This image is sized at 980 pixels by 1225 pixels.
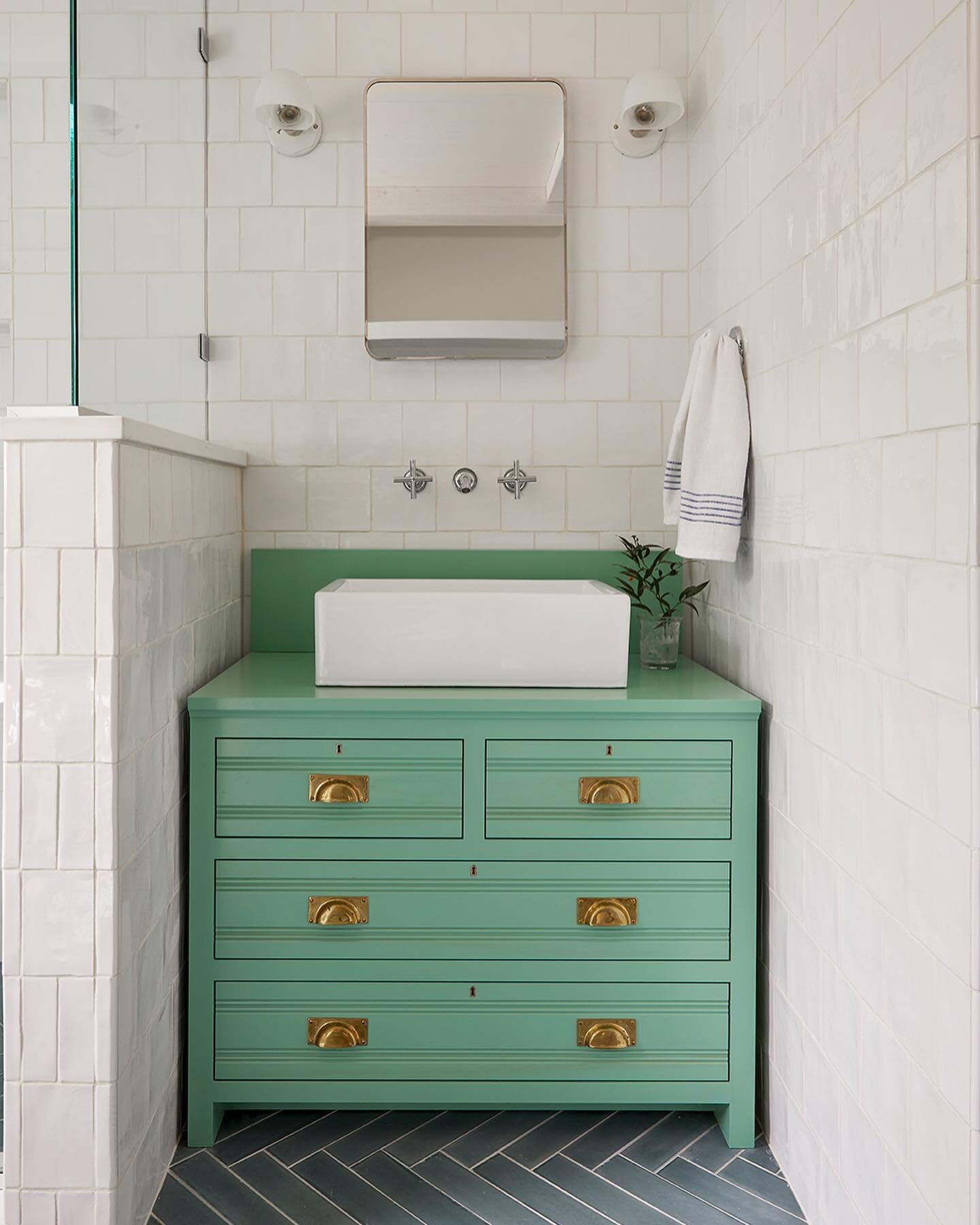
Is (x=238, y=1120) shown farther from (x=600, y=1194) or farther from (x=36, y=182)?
(x=36, y=182)

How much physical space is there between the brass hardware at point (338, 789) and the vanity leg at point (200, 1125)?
610mm

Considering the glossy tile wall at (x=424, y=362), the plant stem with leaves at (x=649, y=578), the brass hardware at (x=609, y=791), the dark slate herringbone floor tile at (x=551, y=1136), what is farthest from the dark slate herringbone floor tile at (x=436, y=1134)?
the glossy tile wall at (x=424, y=362)

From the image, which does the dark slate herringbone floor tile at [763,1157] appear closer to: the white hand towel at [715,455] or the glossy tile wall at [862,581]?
the glossy tile wall at [862,581]

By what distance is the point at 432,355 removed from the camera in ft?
8.02

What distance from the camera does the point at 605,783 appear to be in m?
1.87

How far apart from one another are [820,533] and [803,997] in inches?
31.2

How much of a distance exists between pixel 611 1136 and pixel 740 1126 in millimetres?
246

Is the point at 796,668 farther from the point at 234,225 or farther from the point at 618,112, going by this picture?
the point at 234,225

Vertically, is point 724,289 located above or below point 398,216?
below

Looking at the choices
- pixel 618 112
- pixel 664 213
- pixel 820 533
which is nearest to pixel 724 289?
pixel 664 213

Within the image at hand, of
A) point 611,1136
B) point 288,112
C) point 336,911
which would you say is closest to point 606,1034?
point 611,1136

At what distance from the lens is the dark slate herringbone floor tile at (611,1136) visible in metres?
1.87

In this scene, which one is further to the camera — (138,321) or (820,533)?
(138,321)

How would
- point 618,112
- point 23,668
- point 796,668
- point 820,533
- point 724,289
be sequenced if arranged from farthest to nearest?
1. point 618,112
2. point 724,289
3. point 796,668
4. point 820,533
5. point 23,668
